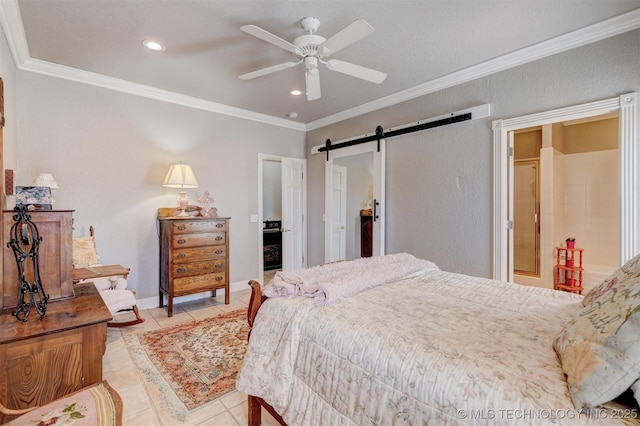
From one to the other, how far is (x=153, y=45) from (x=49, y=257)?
6.52 ft

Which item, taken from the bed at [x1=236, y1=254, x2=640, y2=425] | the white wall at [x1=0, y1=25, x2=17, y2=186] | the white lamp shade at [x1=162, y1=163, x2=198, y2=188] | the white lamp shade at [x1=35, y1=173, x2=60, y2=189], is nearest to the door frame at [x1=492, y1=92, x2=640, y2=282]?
the bed at [x1=236, y1=254, x2=640, y2=425]

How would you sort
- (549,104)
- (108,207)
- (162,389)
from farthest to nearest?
(108,207), (549,104), (162,389)

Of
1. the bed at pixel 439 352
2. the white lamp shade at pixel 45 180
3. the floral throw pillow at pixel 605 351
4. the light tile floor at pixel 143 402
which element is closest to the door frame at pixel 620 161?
the bed at pixel 439 352

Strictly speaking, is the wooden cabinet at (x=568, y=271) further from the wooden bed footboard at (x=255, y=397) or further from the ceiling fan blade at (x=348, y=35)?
the wooden bed footboard at (x=255, y=397)

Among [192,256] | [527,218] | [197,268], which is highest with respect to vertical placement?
[527,218]

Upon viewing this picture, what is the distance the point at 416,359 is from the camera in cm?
100

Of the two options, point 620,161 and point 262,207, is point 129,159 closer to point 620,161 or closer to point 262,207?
point 262,207

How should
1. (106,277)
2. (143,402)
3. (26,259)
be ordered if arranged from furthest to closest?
1. (106,277)
2. (143,402)
3. (26,259)

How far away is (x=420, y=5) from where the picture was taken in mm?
2129

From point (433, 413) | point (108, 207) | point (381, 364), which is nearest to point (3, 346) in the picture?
point (381, 364)

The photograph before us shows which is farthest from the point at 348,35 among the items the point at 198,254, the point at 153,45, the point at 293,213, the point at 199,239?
the point at 293,213

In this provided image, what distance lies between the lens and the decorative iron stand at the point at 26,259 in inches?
57.8

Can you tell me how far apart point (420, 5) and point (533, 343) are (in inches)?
86.8

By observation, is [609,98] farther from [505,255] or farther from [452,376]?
[452,376]
